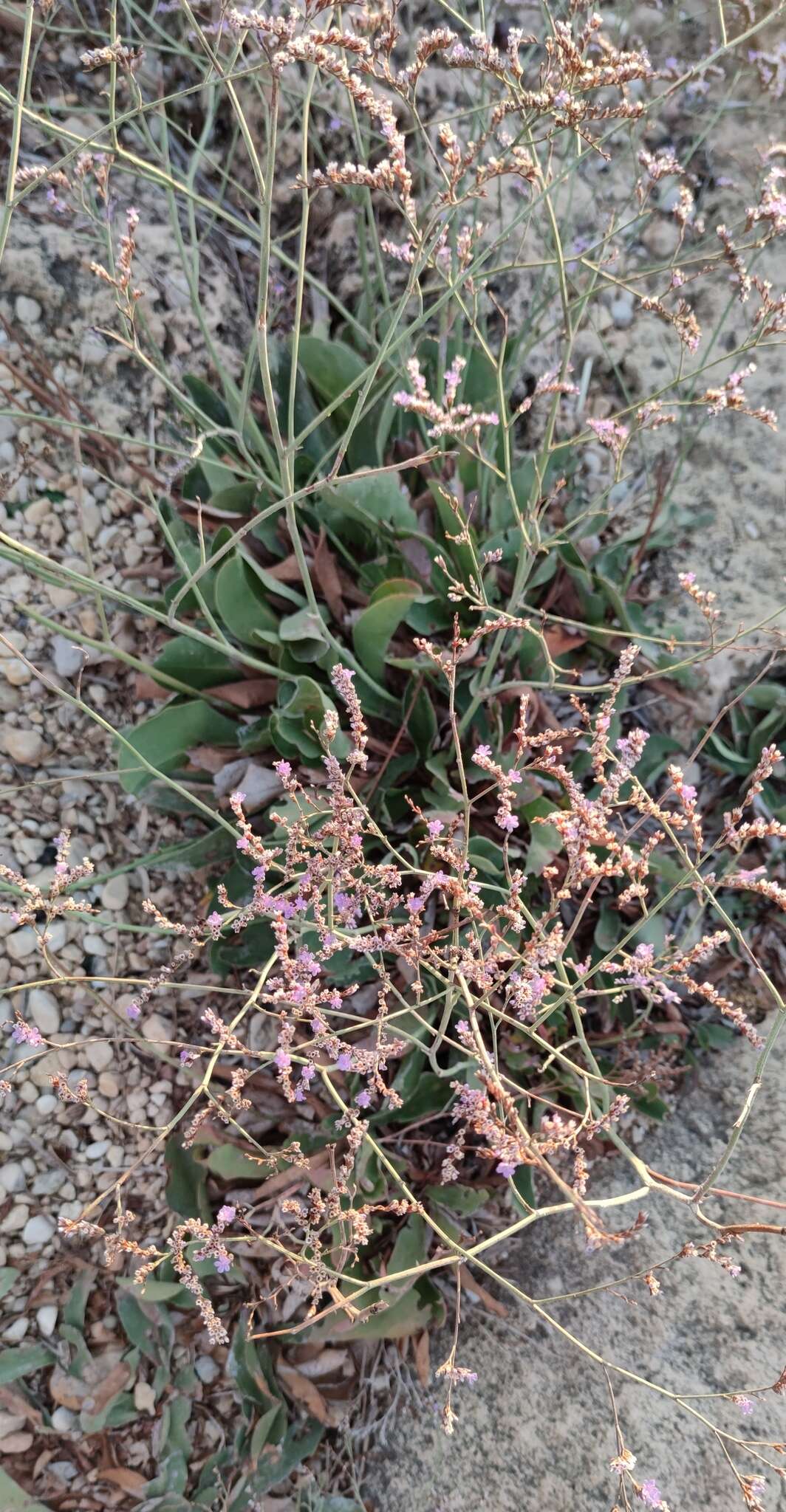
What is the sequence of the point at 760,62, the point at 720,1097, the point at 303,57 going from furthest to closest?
the point at 760,62
the point at 720,1097
the point at 303,57

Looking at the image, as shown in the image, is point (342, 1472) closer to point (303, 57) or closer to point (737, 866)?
point (737, 866)

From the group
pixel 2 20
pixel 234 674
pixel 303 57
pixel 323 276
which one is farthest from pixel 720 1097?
pixel 2 20

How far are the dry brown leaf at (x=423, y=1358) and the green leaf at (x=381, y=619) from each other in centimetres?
128

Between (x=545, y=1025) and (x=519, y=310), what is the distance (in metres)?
1.67

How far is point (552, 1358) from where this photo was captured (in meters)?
1.70

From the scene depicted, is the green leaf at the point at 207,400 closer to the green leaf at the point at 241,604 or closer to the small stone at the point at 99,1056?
the green leaf at the point at 241,604

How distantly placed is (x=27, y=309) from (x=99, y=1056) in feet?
5.37

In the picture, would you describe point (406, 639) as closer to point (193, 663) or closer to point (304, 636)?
point (304, 636)

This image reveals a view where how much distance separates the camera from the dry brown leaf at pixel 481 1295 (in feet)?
5.75

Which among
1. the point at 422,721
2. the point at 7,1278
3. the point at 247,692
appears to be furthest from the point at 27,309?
the point at 7,1278

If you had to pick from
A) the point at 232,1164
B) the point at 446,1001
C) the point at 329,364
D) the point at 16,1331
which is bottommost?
the point at 16,1331

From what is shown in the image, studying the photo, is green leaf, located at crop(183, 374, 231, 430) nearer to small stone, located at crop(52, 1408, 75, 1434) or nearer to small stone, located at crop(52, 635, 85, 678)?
small stone, located at crop(52, 635, 85, 678)

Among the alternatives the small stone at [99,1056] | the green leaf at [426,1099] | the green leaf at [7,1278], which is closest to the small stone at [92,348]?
the small stone at [99,1056]

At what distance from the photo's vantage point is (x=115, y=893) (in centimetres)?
200
